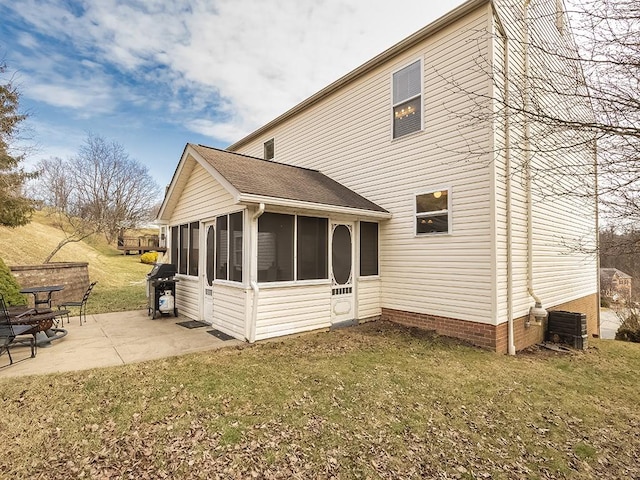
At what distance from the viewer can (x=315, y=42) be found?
34.0 feet

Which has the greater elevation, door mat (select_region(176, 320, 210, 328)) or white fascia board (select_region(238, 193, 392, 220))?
white fascia board (select_region(238, 193, 392, 220))

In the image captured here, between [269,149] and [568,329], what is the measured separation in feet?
36.7

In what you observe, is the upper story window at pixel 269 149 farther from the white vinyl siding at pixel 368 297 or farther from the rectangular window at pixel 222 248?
the white vinyl siding at pixel 368 297

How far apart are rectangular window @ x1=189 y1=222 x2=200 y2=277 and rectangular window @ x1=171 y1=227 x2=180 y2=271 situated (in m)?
1.01

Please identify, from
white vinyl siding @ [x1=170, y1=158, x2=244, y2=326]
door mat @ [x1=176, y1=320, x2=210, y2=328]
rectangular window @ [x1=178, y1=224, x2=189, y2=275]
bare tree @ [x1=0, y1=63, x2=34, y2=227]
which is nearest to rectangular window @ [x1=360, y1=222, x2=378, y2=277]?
white vinyl siding @ [x1=170, y1=158, x2=244, y2=326]

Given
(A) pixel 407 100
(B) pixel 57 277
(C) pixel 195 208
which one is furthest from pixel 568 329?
(B) pixel 57 277

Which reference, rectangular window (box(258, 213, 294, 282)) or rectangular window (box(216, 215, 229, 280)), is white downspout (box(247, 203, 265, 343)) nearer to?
rectangular window (box(258, 213, 294, 282))

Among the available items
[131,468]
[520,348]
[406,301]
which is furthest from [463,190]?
[131,468]

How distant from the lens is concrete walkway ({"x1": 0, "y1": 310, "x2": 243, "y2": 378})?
4.87 metres

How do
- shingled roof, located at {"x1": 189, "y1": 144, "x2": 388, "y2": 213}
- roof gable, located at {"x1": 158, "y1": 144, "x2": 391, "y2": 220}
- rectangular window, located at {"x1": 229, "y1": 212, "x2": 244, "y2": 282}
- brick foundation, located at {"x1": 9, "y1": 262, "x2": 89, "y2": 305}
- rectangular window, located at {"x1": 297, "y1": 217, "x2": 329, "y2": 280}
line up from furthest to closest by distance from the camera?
brick foundation, located at {"x1": 9, "y1": 262, "x2": 89, "y2": 305}, rectangular window, located at {"x1": 297, "y1": 217, "x2": 329, "y2": 280}, rectangular window, located at {"x1": 229, "y1": 212, "x2": 244, "y2": 282}, shingled roof, located at {"x1": 189, "y1": 144, "x2": 388, "y2": 213}, roof gable, located at {"x1": 158, "y1": 144, "x2": 391, "y2": 220}

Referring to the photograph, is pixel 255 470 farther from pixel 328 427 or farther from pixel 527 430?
pixel 527 430

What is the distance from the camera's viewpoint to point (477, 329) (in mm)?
6293

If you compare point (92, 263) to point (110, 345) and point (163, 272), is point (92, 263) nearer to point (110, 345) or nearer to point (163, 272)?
point (163, 272)

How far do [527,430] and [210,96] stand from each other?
20.6m
